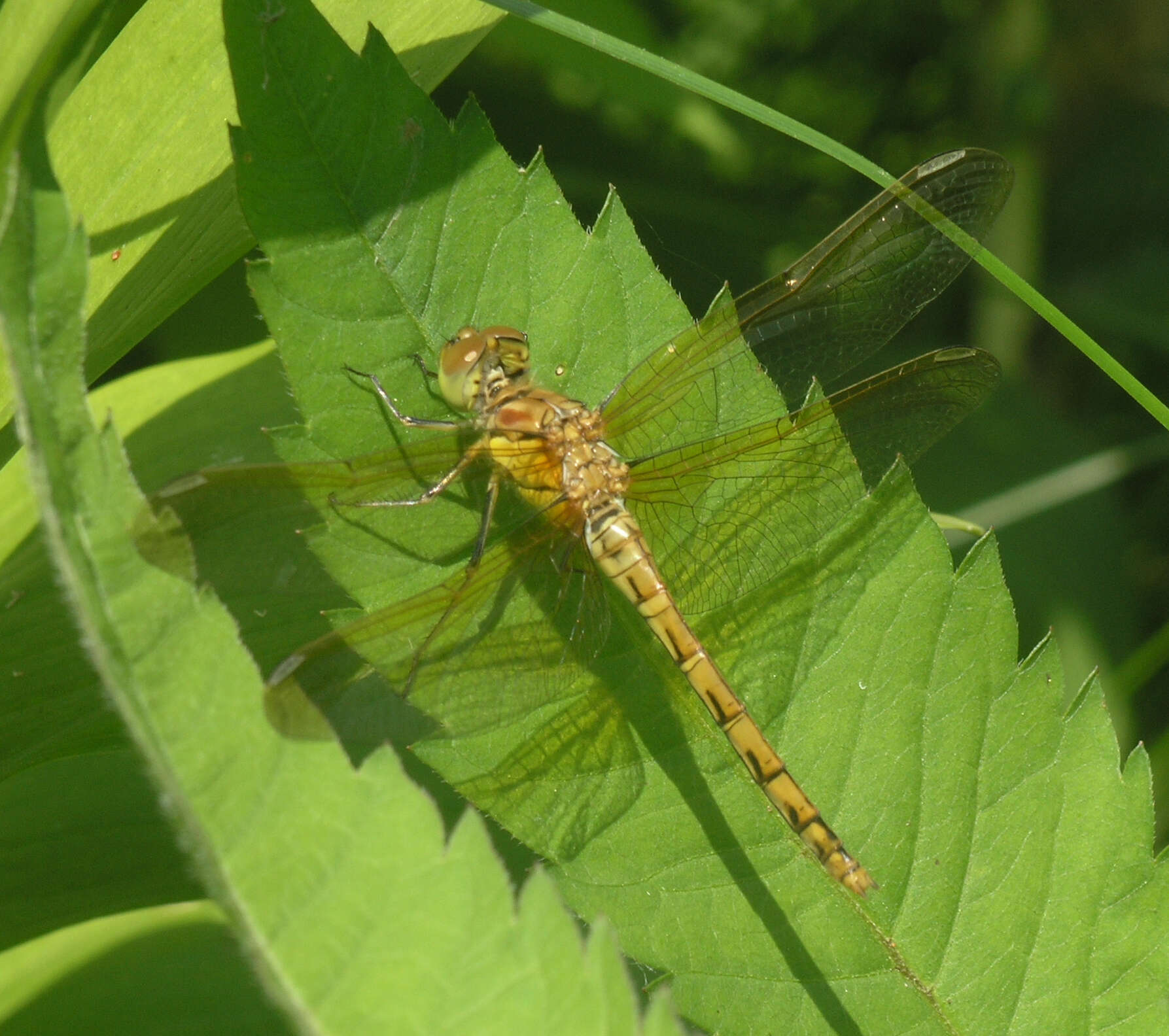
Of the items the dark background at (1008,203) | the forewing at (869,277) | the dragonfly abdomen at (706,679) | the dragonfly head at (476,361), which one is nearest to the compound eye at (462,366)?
the dragonfly head at (476,361)

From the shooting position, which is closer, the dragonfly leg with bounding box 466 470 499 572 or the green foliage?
the green foliage

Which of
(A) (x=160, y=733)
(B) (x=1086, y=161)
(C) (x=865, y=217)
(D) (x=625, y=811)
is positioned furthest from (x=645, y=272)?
(B) (x=1086, y=161)

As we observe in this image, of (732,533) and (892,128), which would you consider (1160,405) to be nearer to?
(732,533)

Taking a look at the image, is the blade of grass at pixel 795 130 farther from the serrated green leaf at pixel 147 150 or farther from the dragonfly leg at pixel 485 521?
the dragonfly leg at pixel 485 521

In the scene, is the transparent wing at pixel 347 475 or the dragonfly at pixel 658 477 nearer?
the transparent wing at pixel 347 475

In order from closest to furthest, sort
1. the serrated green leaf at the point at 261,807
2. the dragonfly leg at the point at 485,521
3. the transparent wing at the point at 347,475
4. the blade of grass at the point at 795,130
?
the serrated green leaf at the point at 261,807
the transparent wing at the point at 347,475
the blade of grass at the point at 795,130
the dragonfly leg at the point at 485,521

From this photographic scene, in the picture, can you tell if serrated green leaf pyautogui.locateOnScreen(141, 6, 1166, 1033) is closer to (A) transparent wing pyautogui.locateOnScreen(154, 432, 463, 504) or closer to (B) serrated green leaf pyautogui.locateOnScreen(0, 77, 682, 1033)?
(A) transparent wing pyautogui.locateOnScreen(154, 432, 463, 504)

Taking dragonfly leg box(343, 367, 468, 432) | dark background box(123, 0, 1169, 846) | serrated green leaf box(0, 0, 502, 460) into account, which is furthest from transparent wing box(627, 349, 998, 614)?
dark background box(123, 0, 1169, 846)
